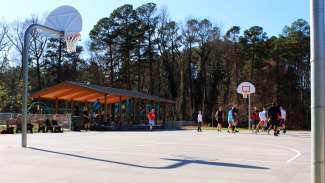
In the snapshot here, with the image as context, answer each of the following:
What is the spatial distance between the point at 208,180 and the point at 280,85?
65.1 metres

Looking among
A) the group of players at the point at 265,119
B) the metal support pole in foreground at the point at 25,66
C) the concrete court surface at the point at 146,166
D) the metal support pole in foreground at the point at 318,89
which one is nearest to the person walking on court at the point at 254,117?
the group of players at the point at 265,119

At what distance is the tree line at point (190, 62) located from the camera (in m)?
→ 71.8

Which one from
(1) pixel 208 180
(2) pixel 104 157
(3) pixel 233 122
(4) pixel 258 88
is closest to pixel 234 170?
(1) pixel 208 180

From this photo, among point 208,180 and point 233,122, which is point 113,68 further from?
point 208,180

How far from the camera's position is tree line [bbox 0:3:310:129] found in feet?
236

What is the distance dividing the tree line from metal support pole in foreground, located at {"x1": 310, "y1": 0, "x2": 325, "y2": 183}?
218 feet

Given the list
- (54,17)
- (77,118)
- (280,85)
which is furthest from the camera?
(280,85)

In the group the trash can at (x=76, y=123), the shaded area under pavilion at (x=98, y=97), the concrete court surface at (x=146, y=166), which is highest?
the shaded area under pavilion at (x=98, y=97)

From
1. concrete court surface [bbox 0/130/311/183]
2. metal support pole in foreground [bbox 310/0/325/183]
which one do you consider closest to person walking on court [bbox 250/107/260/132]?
concrete court surface [bbox 0/130/311/183]

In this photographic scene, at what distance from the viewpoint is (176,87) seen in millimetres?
77500

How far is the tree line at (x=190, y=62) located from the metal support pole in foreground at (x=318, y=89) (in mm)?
66360

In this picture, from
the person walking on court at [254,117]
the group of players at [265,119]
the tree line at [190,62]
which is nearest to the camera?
the group of players at [265,119]

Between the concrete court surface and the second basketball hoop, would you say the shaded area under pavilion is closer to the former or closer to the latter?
the second basketball hoop

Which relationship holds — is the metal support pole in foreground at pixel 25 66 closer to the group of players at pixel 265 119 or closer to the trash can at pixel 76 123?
the group of players at pixel 265 119
